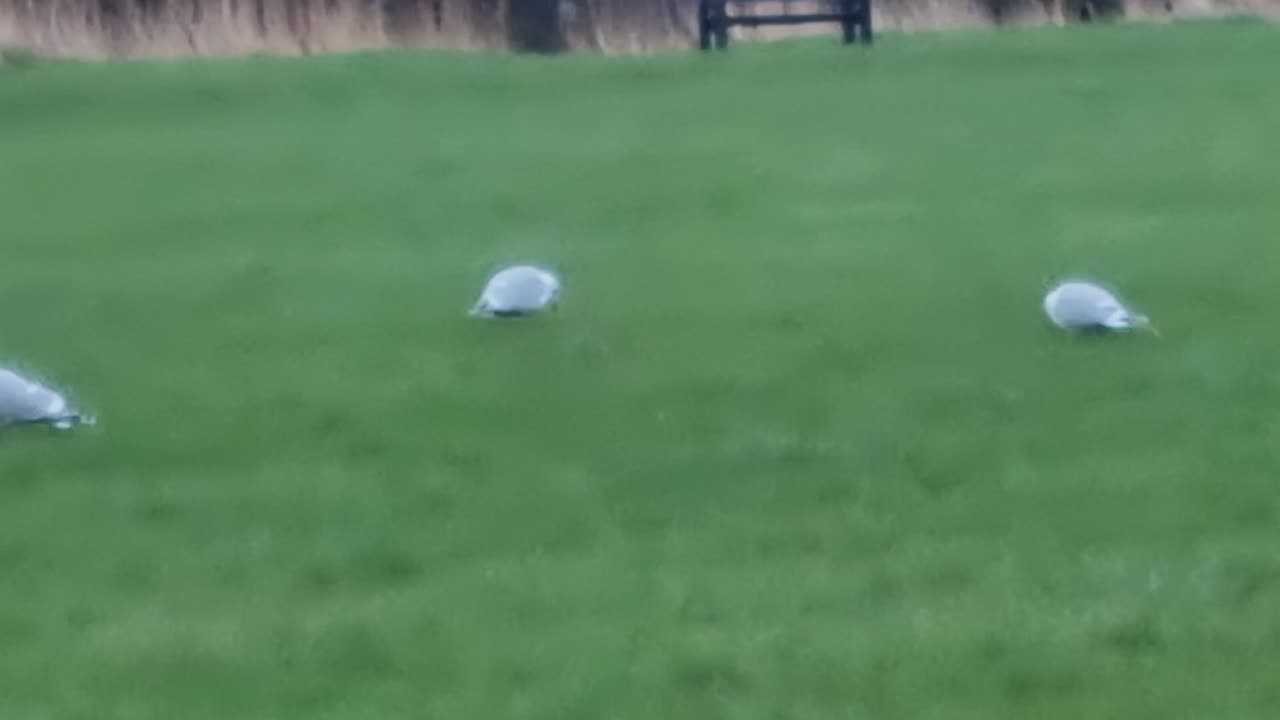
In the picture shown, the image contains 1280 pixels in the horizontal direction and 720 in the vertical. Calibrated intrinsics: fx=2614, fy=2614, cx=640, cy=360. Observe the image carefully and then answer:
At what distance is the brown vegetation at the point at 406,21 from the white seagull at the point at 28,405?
15.8m

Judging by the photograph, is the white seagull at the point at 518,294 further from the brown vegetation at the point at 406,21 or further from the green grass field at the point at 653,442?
the brown vegetation at the point at 406,21

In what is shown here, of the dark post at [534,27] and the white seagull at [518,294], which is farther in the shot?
the dark post at [534,27]

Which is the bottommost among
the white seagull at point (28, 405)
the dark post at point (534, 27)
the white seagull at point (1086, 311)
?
the dark post at point (534, 27)

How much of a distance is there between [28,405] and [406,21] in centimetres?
1822

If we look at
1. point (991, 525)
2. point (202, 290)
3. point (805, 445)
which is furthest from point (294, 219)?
point (991, 525)

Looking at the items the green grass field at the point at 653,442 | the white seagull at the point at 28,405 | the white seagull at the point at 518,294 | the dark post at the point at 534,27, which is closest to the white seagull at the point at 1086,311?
the green grass field at the point at 653,442

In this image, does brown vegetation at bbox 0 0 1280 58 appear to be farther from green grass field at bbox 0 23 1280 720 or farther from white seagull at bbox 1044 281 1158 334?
white seagull at bbox 1044 281 1158 334

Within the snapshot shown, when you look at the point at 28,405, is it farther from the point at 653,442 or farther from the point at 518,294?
the point at 518,294

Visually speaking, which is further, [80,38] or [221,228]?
[80,38]

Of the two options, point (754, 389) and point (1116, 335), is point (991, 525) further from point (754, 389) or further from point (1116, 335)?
point (1116, 335)

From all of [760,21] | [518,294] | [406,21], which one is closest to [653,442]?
[518,294]

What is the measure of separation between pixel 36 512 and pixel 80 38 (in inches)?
690

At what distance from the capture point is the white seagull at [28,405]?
8.27m

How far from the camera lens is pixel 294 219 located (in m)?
14.2
